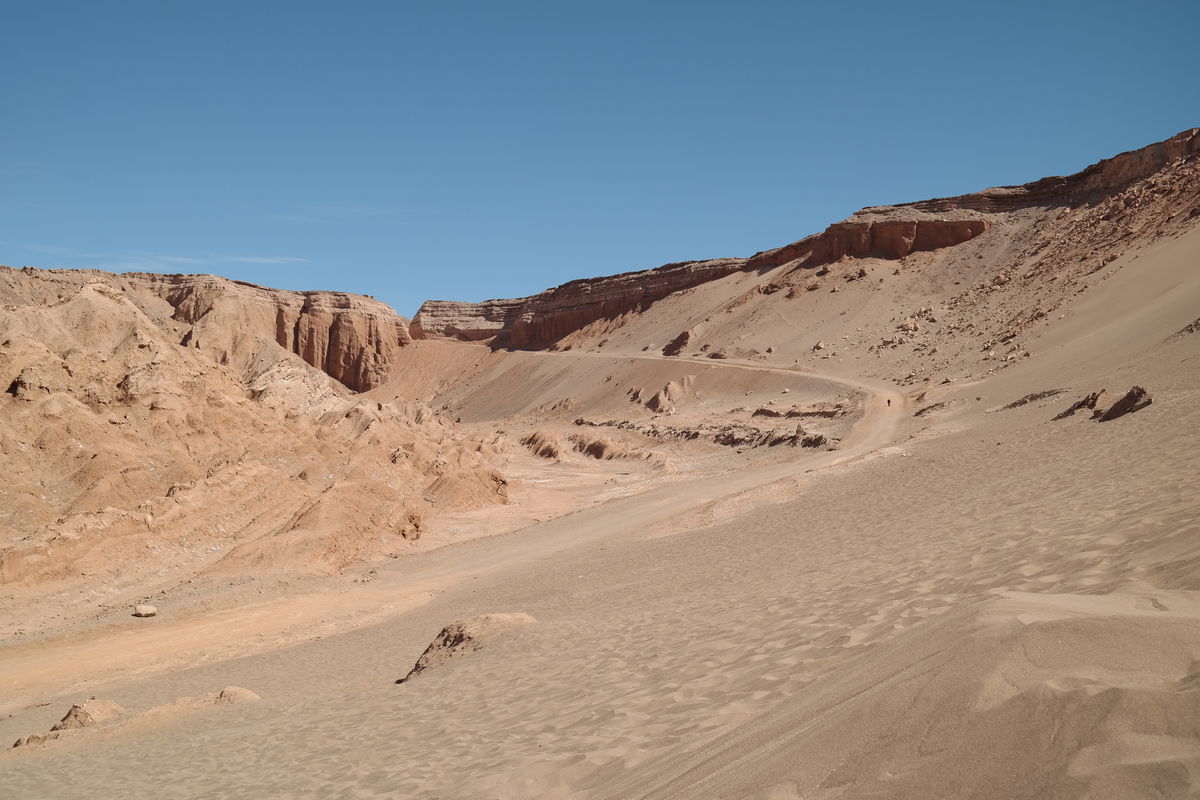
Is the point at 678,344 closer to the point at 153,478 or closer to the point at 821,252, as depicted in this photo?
the point at 821,252

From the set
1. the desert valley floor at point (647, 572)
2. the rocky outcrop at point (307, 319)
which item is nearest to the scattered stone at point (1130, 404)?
the desert valley floor at point (647, 572)

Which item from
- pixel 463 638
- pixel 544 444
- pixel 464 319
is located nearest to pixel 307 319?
pixel 464 319

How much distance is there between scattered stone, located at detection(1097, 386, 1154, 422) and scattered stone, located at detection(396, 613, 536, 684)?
13.0 meters

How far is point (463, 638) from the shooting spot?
9688 mm

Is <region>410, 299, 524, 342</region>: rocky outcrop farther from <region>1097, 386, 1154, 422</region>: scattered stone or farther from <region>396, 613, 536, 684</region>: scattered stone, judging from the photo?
<region>396, 613, 536, 684</region>: scattered stone

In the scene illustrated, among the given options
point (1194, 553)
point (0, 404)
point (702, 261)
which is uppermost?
point (702, 261)

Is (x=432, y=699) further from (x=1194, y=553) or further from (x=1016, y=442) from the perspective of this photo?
(x=1016, y=442)

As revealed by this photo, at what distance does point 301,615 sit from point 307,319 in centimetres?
6429

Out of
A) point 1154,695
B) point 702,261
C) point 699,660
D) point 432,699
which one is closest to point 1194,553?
point 1154,695

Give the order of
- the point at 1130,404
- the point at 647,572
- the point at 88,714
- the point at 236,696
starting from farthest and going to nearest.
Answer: the point at 1130,404 < the point at 647,572 < the point at 236,696 < the point at 88,714

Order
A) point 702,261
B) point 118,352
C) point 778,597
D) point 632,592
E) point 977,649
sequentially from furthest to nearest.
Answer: point 702,261, point 118,352, point 632,592, point 778,597, point 977,649

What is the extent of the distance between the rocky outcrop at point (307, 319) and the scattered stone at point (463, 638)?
2124 inches

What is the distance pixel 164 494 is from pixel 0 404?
4.26 metres

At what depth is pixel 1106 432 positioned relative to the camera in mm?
14883
